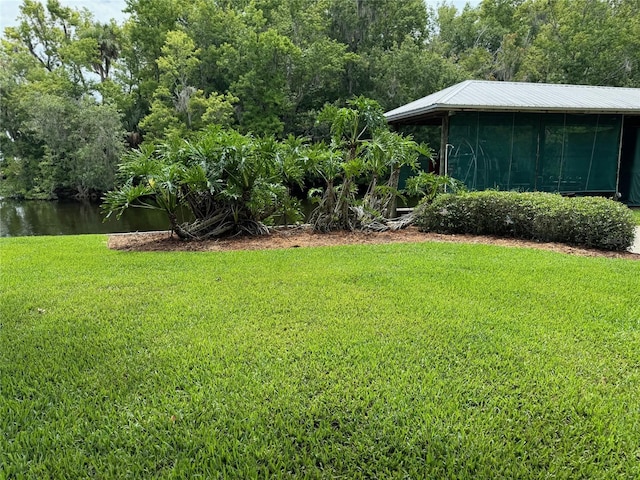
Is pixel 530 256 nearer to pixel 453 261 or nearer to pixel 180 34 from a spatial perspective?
pixel 453 261

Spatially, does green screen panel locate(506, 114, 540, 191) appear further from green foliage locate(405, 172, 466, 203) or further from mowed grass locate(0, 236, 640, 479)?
mowed grass locate(0, 236, 640, 479)

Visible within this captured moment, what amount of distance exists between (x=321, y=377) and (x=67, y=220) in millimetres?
16073

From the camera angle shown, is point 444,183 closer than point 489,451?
No

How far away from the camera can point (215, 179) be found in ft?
20.2

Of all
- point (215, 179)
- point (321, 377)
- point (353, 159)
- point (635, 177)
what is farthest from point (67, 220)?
point (635, 177)

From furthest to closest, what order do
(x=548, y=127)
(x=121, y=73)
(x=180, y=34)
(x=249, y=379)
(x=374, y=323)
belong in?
(x=121, y=73) < (x=180, y=34) < (x=548, y=127) < (x=374, y=323) < (x=249, y=379)

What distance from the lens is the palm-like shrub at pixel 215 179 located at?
5945 millimetres

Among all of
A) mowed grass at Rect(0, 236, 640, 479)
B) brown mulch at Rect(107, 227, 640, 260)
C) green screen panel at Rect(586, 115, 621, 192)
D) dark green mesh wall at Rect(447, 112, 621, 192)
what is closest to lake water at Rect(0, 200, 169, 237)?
brown mulch at Rect(107, 227, 640, 260)

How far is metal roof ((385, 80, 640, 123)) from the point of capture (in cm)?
914

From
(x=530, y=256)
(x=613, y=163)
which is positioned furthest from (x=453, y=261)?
(x=613, y=163)

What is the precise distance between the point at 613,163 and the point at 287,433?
11.8 metres

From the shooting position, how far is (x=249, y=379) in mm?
2279

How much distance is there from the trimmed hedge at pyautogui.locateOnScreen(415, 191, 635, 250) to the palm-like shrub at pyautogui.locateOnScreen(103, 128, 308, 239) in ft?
8.25

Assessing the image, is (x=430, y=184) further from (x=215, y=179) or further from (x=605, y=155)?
(x=605, y=155)
